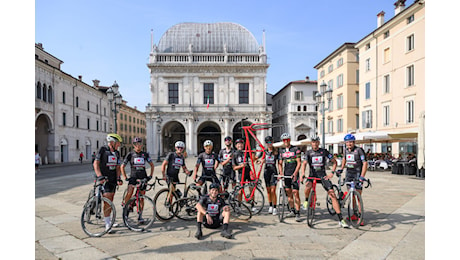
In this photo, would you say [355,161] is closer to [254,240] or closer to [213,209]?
[254,240]

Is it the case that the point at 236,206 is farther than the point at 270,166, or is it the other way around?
the point at 270,166

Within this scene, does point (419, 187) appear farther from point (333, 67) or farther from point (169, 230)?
point (333, 67)

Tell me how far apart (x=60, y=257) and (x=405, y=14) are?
88.5 ft

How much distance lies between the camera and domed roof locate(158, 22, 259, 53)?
47.9 metres

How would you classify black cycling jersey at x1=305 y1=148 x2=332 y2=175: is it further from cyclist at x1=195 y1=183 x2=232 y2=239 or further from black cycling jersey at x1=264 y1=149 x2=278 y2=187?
cyclist at x1=195 y1=183 x2=232 y2=239

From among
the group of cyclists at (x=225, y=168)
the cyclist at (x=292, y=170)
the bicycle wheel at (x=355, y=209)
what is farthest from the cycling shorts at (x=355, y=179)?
the cyclist at (x=292, y=170)

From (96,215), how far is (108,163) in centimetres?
103

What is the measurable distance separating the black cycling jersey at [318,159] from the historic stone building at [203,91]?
3774cm

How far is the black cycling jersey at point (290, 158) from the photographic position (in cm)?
693

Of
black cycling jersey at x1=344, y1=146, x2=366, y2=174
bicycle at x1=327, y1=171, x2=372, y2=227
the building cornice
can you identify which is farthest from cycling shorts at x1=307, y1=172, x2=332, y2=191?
the building cornice

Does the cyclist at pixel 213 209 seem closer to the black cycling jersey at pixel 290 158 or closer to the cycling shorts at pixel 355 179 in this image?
the black cycling jersey at pixel 290 158

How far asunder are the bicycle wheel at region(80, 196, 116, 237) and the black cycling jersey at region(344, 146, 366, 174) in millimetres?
4950

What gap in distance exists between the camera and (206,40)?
48.4m

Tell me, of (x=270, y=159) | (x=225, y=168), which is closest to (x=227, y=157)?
(x=225, y=168)
